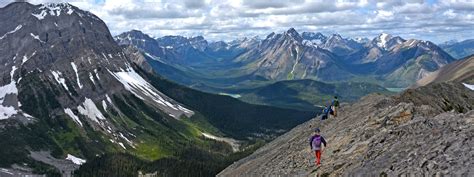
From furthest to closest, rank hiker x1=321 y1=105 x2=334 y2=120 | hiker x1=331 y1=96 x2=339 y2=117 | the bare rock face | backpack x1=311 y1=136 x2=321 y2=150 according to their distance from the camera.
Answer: hiker x1=321 y1=105 x2=334 y2=120 → hiker x1=331 y1=96 x2=339 y2=117 → backpack x1=311 y1=136 x2=321 y2=150 → the bare rock face

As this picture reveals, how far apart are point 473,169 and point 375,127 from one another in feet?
82.5

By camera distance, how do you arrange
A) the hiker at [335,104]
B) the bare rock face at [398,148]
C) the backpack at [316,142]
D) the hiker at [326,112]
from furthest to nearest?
the hiker at [326,112]
the hiker at [335,104]
the backpack at [316,142]
the bare rock face at [398,148]

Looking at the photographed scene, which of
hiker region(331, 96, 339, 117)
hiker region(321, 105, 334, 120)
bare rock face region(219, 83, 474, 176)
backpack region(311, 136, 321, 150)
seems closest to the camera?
bare rock face region(219, 83, 474, 176)

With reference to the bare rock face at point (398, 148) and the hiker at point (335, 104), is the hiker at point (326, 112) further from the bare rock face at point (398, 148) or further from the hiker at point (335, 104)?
the bare rock face at point (398, 148)

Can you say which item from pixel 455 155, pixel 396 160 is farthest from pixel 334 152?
pixel 455 155

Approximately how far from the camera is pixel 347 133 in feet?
201

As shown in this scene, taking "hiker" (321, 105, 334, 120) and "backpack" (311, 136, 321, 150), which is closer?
"backpack" (311, 136, 321, 150)

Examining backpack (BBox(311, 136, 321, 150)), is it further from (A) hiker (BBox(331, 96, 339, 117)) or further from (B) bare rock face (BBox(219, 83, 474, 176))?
(A) hiker (BBox(331, 96, 339, 117))

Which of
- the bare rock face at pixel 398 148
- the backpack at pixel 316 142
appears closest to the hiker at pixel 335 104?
the bare rock face at pixel 398 148

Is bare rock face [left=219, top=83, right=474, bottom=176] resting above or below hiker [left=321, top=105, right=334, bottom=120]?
above

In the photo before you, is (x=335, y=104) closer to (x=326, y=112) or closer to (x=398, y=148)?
(x=326, y=112)

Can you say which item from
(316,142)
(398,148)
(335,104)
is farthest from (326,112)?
(398,148)

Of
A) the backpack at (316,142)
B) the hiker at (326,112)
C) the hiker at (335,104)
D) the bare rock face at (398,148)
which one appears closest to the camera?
the bare rock face at (398,148)

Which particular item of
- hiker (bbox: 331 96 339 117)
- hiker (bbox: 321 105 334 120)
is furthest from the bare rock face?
hiker (bbox: 321 105 334 120)
